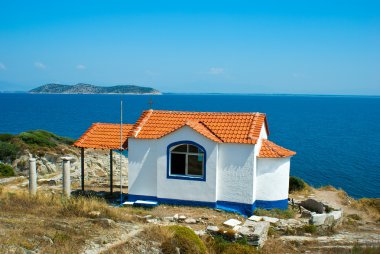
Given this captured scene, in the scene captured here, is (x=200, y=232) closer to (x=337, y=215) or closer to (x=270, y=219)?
(x=270, y=219)

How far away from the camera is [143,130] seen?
19.9 m

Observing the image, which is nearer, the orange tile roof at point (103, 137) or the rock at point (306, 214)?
the rock at point (306, 214)

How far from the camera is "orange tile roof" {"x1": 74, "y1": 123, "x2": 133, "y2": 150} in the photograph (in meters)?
20.1

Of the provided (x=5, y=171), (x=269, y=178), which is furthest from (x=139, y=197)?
(x=5, y=171)

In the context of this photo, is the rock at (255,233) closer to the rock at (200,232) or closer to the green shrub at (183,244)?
the rock at (200,232)

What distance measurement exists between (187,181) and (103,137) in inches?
217

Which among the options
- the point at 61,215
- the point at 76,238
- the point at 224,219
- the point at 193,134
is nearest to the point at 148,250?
the point at 76,238

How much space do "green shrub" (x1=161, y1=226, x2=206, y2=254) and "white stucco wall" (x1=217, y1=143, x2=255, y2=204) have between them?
6168 millimetres

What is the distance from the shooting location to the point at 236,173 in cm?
1836

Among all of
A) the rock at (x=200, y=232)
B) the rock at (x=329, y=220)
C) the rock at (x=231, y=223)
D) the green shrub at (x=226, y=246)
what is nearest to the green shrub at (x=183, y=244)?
the green shrub at (x=226, y=246)

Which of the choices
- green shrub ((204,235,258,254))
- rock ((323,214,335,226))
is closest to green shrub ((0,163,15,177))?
green shrub ((204,235,258,254))

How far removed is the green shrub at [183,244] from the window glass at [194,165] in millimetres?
6305

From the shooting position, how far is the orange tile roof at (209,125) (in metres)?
18.5

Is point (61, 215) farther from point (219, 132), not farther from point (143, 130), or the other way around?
point (219, 132)
